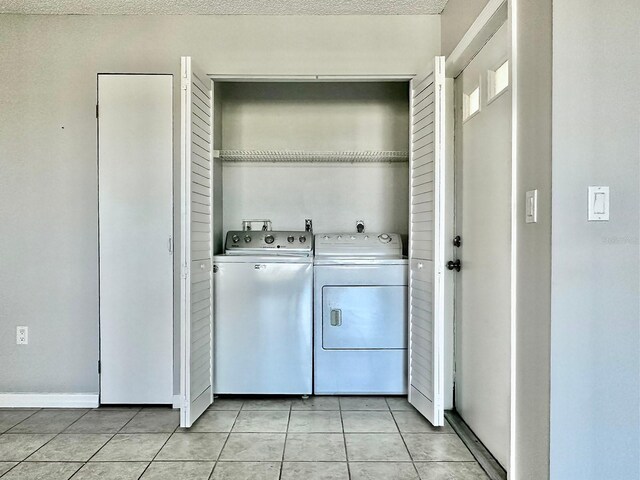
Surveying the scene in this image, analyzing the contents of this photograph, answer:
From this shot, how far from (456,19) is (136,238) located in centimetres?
232

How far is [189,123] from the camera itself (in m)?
2.37

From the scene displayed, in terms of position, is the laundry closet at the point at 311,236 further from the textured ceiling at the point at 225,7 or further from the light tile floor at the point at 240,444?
the textured ceiling at the point at 225,7

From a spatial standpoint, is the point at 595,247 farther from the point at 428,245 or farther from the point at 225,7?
the point at 225,7

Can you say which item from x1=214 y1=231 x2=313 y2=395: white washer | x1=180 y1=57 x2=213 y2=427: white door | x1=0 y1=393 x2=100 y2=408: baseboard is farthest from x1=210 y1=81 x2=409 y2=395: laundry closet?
x1=0 y1=393 x2=100 y2=408: baseboard

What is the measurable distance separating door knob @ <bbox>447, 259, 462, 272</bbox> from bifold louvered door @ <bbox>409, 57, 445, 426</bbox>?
16 cm

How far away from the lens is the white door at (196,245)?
236cm

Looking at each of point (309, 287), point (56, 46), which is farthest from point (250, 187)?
point (56, 46)

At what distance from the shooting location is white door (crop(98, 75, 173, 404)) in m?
2.73

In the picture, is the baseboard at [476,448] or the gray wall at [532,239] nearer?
the gray wall at [532,239]

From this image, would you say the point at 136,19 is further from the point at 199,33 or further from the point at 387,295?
the point at 387,295

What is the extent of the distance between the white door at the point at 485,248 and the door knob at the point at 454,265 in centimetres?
5

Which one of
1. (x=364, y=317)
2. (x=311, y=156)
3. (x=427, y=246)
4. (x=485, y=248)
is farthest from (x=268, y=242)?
(x=485, y=248)

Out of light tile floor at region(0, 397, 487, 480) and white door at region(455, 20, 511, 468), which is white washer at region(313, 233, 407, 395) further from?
white door at region(455, 20, 511, 468)

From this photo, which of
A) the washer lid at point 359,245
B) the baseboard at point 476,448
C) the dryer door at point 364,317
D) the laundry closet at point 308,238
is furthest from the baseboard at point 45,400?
the baseboard at point 476,448
